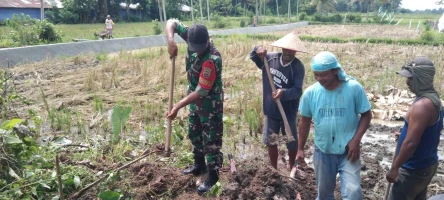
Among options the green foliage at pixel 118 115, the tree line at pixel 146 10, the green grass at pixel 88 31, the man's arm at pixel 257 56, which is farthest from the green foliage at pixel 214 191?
the tree line at pixel 146 10

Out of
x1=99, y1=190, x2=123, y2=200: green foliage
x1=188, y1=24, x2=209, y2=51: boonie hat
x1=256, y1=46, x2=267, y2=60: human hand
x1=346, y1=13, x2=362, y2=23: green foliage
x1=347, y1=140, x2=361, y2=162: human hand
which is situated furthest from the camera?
x1=346, y1=13, x2=362, y2=23: green foliage

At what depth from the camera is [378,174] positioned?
159 inches

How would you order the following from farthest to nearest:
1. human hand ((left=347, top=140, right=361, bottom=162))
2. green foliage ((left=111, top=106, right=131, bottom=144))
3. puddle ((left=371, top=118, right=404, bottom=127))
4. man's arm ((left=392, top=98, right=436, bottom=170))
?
1. puddle ((left=371, top=118, right=404, bottom=127))
2. green foliage ((left=111, top=106, right=131, bottom=144))
3. human hand ((left=347, top=140, right=361, bottom=162))
4. man's arm ((left=392, top=98, right=436, bottom=170))

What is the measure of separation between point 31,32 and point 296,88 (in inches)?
505

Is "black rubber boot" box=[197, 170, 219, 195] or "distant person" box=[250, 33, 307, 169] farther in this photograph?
"distant person" box=[250, 33, 307, 169]

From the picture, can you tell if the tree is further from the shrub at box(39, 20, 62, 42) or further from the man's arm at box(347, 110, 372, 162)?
the man's arm at box(347, 110, 372, 162)

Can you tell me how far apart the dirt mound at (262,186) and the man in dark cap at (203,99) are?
0.86ft

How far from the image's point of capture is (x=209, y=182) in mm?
3348

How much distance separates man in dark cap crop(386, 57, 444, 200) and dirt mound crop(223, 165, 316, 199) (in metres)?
0.90

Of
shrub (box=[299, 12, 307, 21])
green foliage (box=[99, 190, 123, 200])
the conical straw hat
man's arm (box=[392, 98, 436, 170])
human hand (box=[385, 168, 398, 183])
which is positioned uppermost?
shrub (box=[299, 12, 307, 21])

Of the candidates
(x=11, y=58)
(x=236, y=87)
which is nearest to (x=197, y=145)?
(x=236, y=87)

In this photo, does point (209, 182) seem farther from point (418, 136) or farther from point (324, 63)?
point (418, 136)

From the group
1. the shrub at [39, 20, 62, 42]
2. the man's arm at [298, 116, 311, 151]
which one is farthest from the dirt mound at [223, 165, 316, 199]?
the shrub at [39, 20, 62, 42]

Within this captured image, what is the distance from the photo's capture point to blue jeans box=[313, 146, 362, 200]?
2.53 meters
